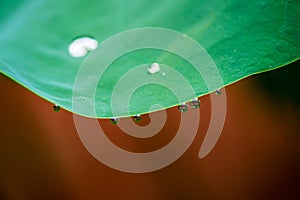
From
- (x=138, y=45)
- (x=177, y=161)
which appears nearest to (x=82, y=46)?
(x=138, y=45)

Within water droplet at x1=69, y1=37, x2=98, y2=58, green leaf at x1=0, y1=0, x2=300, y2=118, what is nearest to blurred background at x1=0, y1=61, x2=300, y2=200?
green leaf at x1=0, y1=0, x2=300, y2=118

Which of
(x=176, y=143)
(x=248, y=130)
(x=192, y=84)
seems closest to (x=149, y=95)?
(x=192, y=84)

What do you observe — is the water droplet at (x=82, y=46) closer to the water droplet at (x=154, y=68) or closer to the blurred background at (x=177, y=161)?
the water droplet at (x=154, y=68)

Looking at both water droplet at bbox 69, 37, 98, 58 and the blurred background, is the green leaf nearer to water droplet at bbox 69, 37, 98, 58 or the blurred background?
water droplet at bbox 69, 37, 98, 58

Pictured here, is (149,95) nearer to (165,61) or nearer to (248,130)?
(165,61)

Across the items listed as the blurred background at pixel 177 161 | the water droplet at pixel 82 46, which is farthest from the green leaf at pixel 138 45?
the blurred background at pixel 177 161

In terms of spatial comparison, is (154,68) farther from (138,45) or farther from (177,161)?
(177,161)

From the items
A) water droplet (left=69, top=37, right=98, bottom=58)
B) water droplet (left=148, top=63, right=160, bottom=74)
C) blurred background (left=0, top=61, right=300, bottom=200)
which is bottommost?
water droplet (left=148, top=63, right=160, bottom=74)
